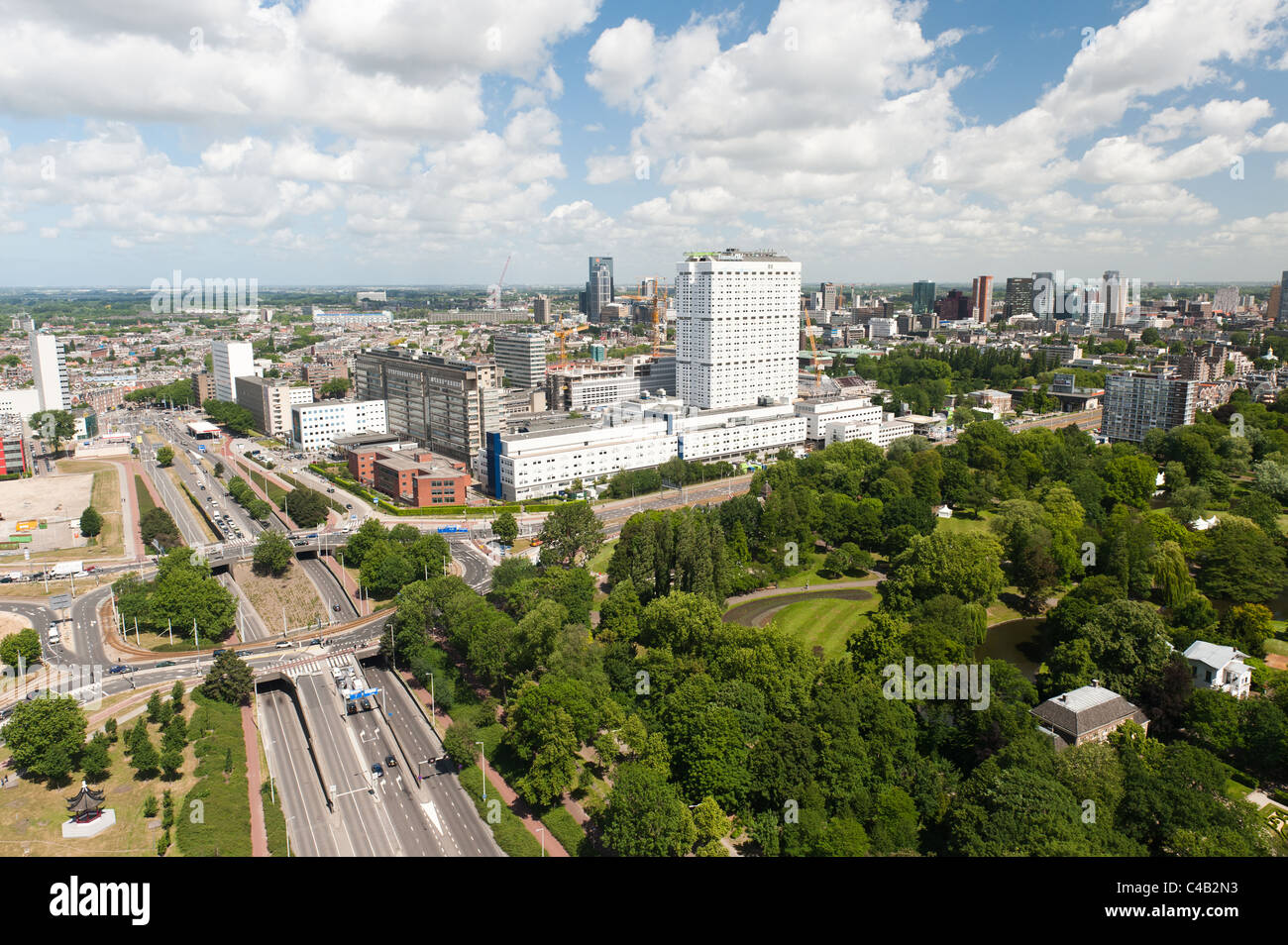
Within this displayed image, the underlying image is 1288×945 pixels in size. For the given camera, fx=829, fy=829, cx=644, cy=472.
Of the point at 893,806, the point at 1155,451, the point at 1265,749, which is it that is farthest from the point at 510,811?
the point at 1155,451

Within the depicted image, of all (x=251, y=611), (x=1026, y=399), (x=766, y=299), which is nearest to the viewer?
(x=251, y=611)

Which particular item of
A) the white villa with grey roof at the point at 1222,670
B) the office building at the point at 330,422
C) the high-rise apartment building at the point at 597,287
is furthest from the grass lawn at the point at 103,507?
the high-rise apartment building at the point at 597,287

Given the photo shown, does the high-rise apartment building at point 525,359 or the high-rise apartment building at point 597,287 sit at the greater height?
the high-rise apartment building at point 597,287

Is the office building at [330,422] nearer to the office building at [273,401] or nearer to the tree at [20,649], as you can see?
the office building at [273,401]

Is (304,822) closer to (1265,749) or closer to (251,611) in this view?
(251,611)

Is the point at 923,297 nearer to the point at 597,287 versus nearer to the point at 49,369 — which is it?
the point at 597,287

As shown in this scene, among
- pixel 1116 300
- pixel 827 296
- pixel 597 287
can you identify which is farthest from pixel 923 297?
pixel 597 287
